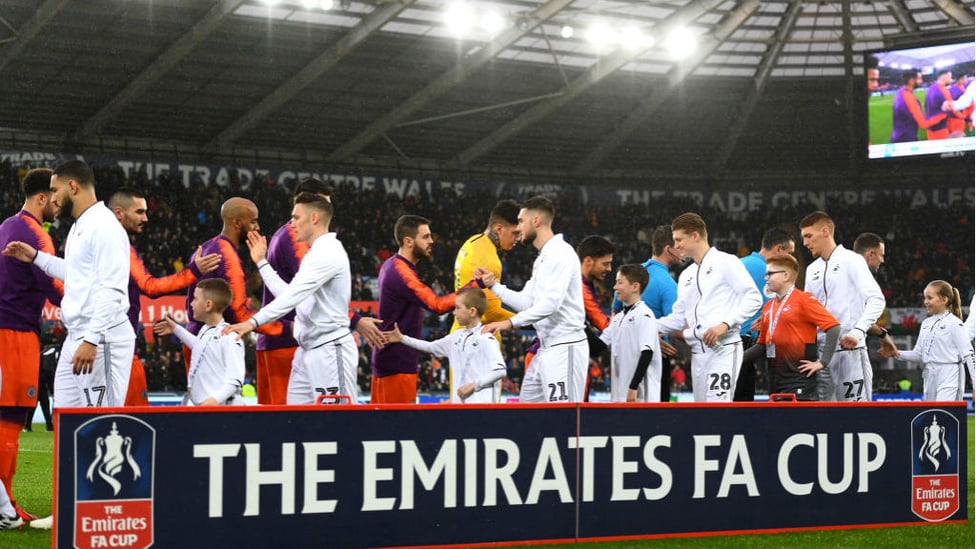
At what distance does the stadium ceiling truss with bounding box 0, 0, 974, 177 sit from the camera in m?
25.3

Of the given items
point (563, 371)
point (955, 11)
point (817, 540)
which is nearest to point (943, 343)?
point (563, 371)

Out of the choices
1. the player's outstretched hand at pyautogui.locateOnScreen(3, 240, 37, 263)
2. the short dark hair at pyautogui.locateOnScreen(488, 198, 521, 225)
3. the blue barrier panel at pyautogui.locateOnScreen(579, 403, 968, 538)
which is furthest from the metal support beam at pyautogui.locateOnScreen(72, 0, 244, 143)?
the blue barrier panel at pyautogui.locateOnScreen(579, 403, 968, 538)

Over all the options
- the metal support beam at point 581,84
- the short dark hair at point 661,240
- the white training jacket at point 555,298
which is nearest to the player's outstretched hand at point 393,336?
the white training jacket at point 555,298

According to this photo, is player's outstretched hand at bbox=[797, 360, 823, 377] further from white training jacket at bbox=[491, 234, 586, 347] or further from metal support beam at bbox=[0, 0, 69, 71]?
metal support beam at bbox=[0, 0, 69, 71]

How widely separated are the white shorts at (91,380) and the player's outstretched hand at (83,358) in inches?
2.8

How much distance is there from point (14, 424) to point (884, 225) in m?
35.4

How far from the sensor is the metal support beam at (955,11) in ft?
89.6

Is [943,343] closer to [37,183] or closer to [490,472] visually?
[490,472]

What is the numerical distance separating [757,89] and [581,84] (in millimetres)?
6504

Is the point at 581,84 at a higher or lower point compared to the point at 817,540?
higher

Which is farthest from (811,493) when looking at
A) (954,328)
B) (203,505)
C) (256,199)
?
(256,199)

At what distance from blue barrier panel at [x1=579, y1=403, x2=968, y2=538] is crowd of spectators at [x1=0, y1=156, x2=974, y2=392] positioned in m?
19.4

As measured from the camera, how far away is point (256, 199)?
31938 millimetres

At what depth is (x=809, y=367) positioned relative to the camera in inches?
345
